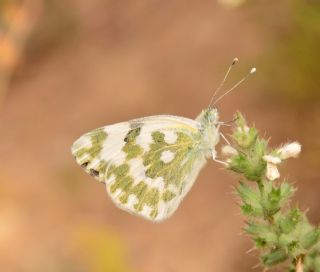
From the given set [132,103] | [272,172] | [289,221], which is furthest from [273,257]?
[132,103]

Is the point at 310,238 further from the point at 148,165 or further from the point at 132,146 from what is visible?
the point at 132,146

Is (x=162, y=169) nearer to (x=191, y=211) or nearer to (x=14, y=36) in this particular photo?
(x=191, y=211)

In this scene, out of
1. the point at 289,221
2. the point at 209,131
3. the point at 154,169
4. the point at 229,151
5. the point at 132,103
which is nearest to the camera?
the point at 289,221

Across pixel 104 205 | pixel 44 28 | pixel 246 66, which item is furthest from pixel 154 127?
pixel 44 28

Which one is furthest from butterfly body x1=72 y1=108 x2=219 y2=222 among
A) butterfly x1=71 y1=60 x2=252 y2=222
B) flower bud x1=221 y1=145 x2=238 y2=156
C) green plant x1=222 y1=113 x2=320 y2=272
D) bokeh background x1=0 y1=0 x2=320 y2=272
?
bokeh background x1=0 y1=0 x2=320 y2=272

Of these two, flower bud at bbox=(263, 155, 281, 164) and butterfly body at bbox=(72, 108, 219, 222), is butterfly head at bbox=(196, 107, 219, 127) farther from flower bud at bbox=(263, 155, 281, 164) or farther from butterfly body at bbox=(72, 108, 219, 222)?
flower bud at bbox=(263, 155, 281, 164)

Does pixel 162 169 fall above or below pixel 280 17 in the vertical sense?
below

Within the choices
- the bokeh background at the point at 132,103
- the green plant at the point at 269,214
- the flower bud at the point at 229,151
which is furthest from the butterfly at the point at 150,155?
the bokeh background at the point at 132,103
